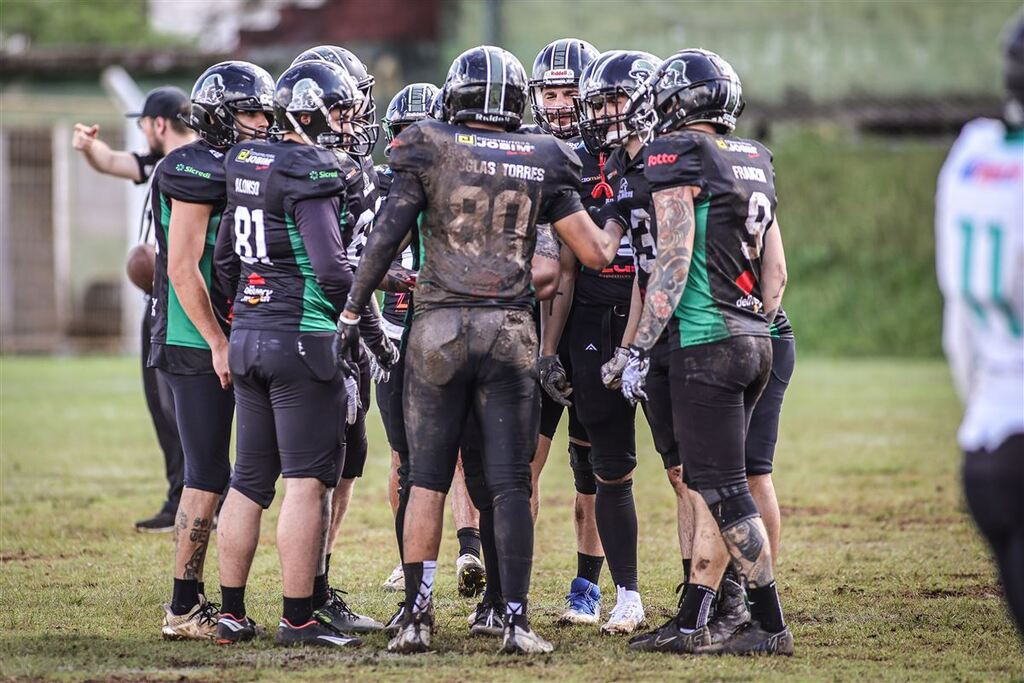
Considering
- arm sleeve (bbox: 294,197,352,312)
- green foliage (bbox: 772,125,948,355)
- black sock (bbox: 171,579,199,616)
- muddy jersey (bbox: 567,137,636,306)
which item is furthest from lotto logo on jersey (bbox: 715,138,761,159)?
green foliage (bbox: 772,125,948,355)

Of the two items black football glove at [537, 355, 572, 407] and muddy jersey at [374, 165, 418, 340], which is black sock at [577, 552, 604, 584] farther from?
muddy jersey at [374, 165, 418, 340]

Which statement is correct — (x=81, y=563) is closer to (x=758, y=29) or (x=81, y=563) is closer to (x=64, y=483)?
(x=64, y=483)

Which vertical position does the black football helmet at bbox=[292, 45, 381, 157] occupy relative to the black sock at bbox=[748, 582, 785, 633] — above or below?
above

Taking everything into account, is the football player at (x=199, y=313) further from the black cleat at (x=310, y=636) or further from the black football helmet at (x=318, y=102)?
the black cleat at (x=310, y=636)

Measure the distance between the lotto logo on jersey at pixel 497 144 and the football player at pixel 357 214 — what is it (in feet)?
1.86

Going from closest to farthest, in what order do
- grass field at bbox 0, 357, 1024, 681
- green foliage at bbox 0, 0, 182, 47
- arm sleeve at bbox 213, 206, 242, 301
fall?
grass field at bbox 0, 357, 1024, 681 < arm sleeve at bbox 213, 206, 242, 301 < green foliage at bbox 0, 0, 182, 47

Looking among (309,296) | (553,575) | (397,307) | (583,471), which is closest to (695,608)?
(583,471)

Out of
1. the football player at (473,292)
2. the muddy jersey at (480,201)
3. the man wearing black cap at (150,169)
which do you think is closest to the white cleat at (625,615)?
the football player at (473,292)

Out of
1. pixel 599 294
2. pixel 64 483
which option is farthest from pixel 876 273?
pixel 599 294

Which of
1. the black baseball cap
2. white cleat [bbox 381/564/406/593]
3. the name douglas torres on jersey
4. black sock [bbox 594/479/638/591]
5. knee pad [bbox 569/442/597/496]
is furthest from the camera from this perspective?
the black baseball cap

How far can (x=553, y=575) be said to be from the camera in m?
7.56

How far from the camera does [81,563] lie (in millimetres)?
7781

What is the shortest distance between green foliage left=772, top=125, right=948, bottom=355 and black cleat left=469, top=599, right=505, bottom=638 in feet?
65.7

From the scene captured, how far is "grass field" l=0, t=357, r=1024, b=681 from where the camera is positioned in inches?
219
